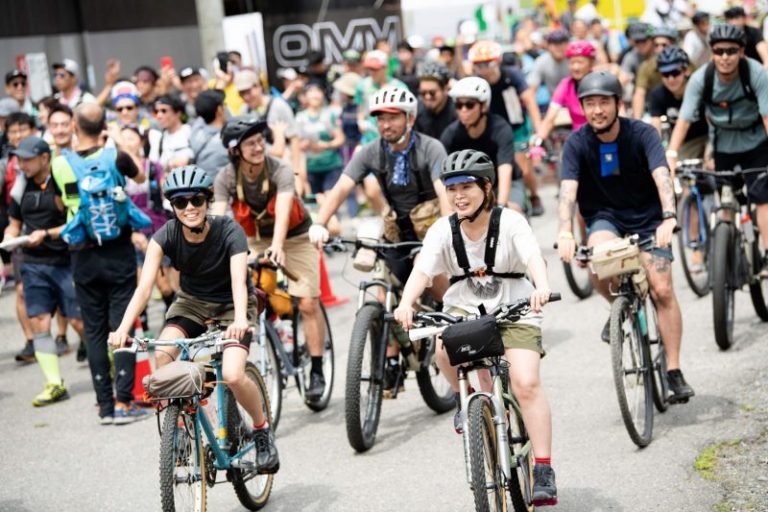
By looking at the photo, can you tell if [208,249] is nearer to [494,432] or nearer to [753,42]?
[494,432]

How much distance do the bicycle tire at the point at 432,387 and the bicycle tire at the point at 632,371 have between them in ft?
4.78

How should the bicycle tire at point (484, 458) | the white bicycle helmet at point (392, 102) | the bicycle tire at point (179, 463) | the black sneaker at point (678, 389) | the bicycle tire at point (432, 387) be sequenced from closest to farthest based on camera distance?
the bicycle tire at point (484, 458), the bicycle tire at point (179, 463), the black sneaker at point (678, 389), the white bicycle helmet at point (392, 102), the bicycle tire at point (432, 387)

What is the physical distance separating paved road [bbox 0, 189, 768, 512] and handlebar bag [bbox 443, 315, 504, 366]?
1306mm

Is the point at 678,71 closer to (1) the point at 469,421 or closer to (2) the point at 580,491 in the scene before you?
(2) the point at 580,491

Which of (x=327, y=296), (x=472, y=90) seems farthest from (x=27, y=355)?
(x=472, y=90)

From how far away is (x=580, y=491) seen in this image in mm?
6977

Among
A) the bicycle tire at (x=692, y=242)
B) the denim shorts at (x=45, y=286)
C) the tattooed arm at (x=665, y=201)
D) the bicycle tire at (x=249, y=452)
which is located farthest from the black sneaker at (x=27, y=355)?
the tattooed arm at (x=665, y=201)

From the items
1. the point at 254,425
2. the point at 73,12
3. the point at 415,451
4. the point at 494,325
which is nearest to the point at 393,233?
the point at 415,451

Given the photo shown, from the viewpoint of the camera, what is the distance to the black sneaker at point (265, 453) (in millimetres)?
6996

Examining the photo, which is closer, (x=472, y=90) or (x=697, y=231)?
(x=472, y=90)

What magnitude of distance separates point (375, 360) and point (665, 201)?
204 cm

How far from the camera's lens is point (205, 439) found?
662cm

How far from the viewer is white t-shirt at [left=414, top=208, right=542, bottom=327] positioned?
6355 mm

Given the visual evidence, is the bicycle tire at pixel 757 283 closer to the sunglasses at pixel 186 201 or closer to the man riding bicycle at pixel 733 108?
the man riding bicycle at pixel 733 108
